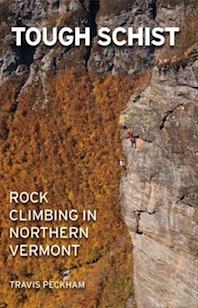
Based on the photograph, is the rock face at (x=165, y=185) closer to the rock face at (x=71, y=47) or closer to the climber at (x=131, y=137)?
the climber at (x=131, y=137)

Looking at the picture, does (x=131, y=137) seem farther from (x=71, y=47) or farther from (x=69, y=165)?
(x=71, y=47)

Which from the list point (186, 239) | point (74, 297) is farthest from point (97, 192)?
point (186, 239)

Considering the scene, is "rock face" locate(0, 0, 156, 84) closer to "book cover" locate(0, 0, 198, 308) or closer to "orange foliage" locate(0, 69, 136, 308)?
"book cover" locate(0, 0, 198, 308)

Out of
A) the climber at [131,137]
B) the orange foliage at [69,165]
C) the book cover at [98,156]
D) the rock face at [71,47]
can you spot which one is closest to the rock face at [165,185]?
the book cover at [98,156]

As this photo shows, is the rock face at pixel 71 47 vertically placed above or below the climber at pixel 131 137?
above

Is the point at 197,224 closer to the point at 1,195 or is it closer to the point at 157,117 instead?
the point at 157,117

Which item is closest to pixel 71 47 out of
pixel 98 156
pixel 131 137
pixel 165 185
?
pixel 98 156

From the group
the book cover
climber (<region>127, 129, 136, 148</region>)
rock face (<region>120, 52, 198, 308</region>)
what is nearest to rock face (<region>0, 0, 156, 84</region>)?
the book cover
